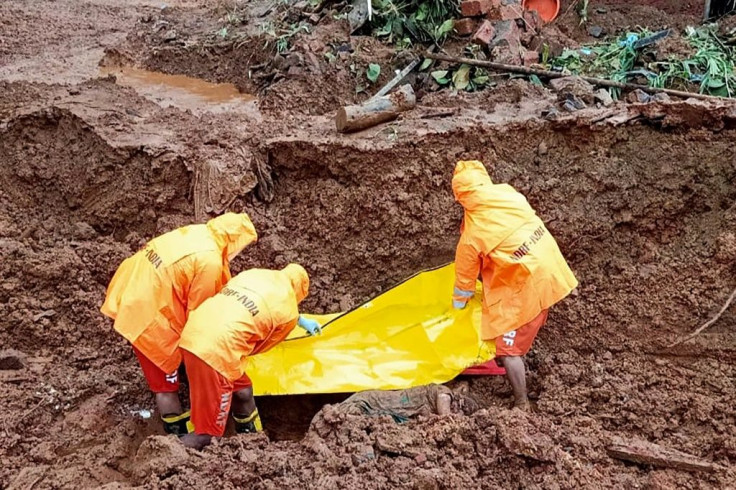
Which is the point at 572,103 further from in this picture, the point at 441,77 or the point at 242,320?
the point at 242,320

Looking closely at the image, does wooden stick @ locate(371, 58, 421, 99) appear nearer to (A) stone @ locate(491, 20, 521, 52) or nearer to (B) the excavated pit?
(A) stone @ locate(491, 20, 521, 52)

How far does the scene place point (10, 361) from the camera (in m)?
4.11

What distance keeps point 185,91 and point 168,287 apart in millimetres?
3727

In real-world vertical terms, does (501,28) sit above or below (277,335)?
above

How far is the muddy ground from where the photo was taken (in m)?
3.48

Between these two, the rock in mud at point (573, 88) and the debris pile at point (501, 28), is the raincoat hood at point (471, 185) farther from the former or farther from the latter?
the debris pile at point (501, 28)

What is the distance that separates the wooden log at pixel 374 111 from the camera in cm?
504

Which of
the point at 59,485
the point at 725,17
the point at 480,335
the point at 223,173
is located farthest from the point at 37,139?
the point at 725,17

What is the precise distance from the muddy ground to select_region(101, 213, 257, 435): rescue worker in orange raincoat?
52 cm

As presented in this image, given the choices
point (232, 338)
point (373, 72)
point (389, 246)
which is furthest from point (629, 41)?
point (232, 338)


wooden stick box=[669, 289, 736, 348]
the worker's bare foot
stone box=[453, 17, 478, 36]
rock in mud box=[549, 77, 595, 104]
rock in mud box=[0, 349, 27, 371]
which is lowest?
wooden stick box=[669, 289, 736, 348]

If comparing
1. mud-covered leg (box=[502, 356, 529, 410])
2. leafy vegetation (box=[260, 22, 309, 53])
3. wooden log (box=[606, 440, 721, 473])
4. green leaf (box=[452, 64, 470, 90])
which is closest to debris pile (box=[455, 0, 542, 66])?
green leaf (box=[452, 64, 470, 90])

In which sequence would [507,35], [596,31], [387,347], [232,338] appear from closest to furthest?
[232,338] < [387,347] < [507,35] < [596,31]

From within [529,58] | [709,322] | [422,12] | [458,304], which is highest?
[422,12]
